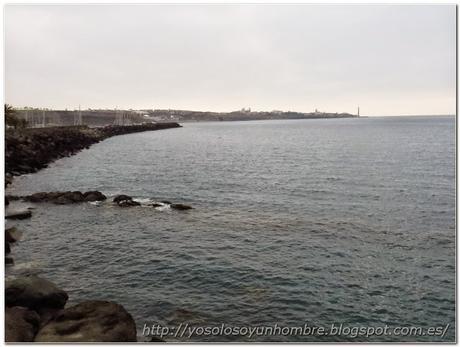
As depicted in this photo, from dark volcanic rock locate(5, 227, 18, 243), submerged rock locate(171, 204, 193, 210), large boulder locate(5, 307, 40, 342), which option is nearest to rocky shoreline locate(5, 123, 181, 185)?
dark volcanic rock locate(5, 227, 18, 243)

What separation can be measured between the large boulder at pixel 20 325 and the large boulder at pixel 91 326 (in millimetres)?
574

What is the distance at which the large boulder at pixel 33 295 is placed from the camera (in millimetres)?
14070

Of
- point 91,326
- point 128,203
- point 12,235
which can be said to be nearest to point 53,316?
point 91,326

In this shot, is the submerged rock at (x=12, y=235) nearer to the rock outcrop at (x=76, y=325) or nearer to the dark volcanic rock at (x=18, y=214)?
the dark volcanic rock at (x=18, y=214)

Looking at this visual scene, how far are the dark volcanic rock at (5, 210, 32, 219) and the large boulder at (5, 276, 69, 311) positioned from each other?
13812 millimetres

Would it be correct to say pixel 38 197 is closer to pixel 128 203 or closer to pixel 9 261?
pixel 128 203

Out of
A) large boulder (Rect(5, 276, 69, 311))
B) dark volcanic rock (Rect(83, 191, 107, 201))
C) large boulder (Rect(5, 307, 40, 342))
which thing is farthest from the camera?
dark volcanic rock (Rect(83, 191, 107, 201))

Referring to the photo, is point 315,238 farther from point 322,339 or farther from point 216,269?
point 322,339

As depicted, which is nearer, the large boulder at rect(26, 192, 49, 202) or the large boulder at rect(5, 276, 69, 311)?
the large boulder at rect(5, 276, 69, 311)

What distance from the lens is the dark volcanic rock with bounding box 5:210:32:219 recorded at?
26.9 m

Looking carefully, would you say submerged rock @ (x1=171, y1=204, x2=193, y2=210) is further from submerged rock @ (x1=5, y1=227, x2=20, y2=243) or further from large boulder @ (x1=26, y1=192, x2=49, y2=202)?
submerged rock @ (x1=5, y1=227, x2=20, y2=243)

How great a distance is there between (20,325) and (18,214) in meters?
17.5

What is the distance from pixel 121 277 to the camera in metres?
18.1

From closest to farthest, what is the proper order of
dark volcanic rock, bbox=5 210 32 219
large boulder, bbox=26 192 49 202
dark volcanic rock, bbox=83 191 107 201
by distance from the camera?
Answer: dark volcanic rock, bbox=5 210 32 219 → large boulder, bbox=26 192 49 202 → dark volcanic rock, bbox=83 191 107 201
